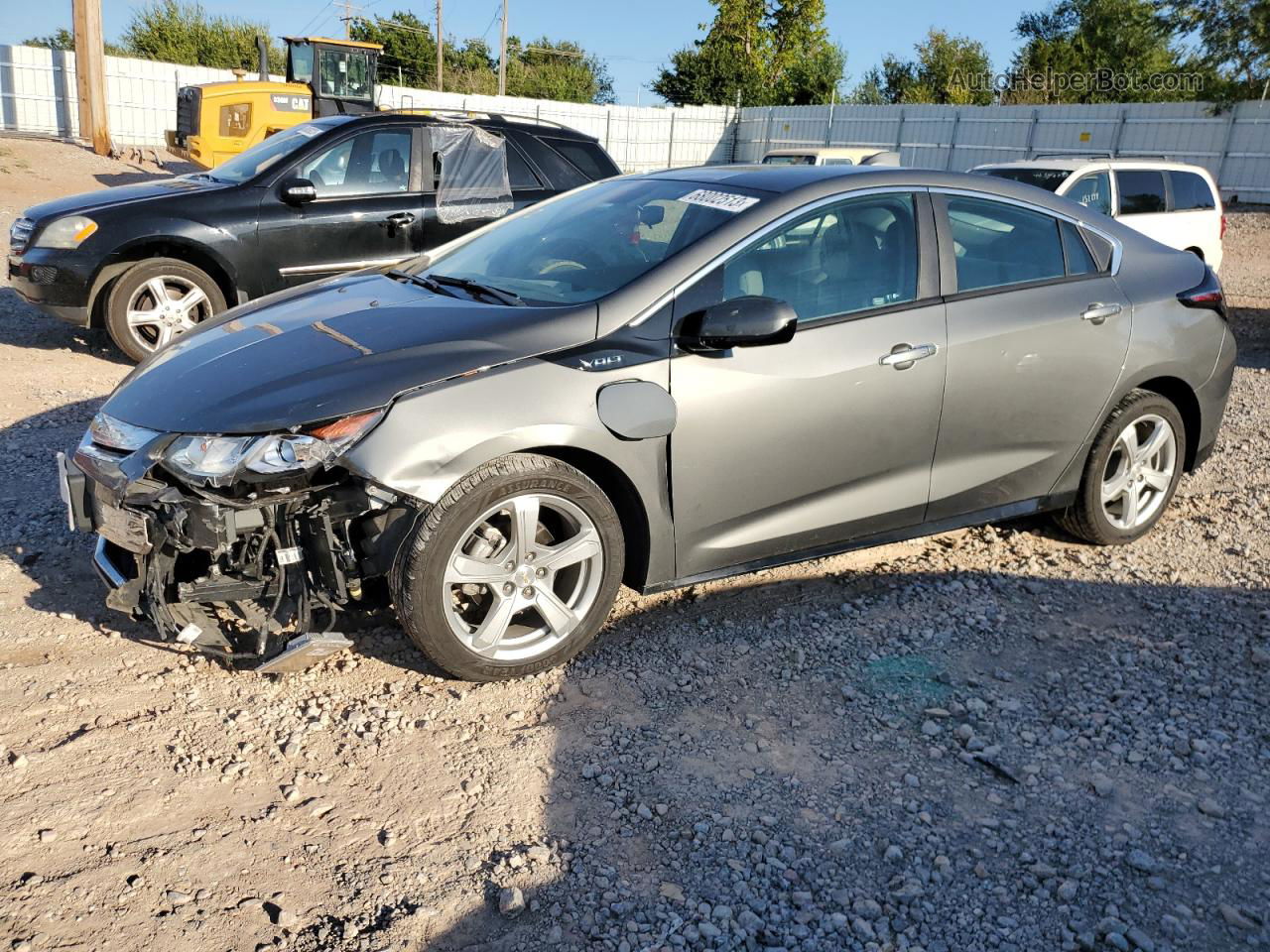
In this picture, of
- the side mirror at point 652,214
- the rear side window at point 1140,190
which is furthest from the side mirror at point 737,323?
the rear side window at point 1140,190

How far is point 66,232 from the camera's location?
288 inches

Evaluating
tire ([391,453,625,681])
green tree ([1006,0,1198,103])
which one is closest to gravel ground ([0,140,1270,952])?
tire ([391,453,625,681])

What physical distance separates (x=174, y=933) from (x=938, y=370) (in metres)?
3.16

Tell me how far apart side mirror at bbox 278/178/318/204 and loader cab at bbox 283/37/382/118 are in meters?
14.6

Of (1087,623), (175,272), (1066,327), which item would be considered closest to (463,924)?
(1087,623)

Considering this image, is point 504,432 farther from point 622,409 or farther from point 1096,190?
point 1096,190

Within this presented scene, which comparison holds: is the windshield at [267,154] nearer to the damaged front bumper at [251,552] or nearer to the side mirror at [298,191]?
the side mirror at [298,191]

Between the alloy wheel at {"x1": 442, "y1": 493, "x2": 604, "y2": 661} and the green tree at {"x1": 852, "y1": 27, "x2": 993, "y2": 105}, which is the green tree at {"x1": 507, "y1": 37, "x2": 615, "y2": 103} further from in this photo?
the alloy wheel at {"x1": 442, "y1": 493, "x2": 604, "y2": 661}

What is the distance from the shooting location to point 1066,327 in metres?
4.45

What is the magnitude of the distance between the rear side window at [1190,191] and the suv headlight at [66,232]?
1131cm

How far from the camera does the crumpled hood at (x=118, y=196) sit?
744 cm

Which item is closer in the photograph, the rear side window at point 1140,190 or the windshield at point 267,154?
the windshield at point 267,154

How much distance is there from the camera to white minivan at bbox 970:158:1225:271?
38.2ft

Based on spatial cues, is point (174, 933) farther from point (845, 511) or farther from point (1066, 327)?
point (1066, 327)
